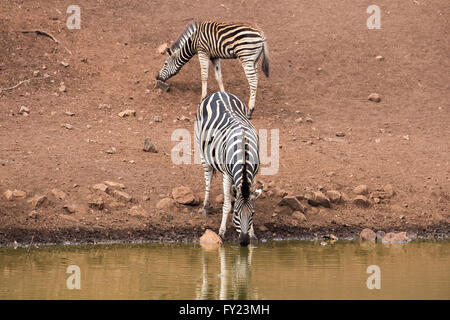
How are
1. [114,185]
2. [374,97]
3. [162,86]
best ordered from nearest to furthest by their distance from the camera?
[114,185] < [162,86] < [374,97]

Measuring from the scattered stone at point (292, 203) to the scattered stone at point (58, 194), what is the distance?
3.64 m

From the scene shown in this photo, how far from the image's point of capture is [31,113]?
1642 centimetres

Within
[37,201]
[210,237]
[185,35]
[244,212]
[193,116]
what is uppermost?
[185,35]

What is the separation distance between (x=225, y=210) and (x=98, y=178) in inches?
107

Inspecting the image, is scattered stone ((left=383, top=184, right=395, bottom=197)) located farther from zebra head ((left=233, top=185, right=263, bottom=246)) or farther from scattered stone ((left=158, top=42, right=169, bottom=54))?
scattered stone ((left=158, top=42, right=169, bottom=54))

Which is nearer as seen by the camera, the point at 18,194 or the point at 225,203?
the point at 225,203

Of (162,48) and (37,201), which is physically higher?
(162,48)

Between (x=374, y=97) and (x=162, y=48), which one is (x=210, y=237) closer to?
(x=374, y=97)

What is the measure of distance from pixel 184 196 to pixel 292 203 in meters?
1.83

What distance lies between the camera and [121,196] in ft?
41.5

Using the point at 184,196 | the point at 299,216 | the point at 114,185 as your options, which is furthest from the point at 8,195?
the point at 299,216

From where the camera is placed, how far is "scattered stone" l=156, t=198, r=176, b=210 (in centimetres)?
1256

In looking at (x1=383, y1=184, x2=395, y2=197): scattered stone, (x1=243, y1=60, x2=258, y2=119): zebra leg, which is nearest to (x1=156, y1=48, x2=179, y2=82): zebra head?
(x1=243, y1=60, x2=258, y2=119): zebra leg

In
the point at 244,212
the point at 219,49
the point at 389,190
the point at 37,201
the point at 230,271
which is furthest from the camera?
the point at 219,49
